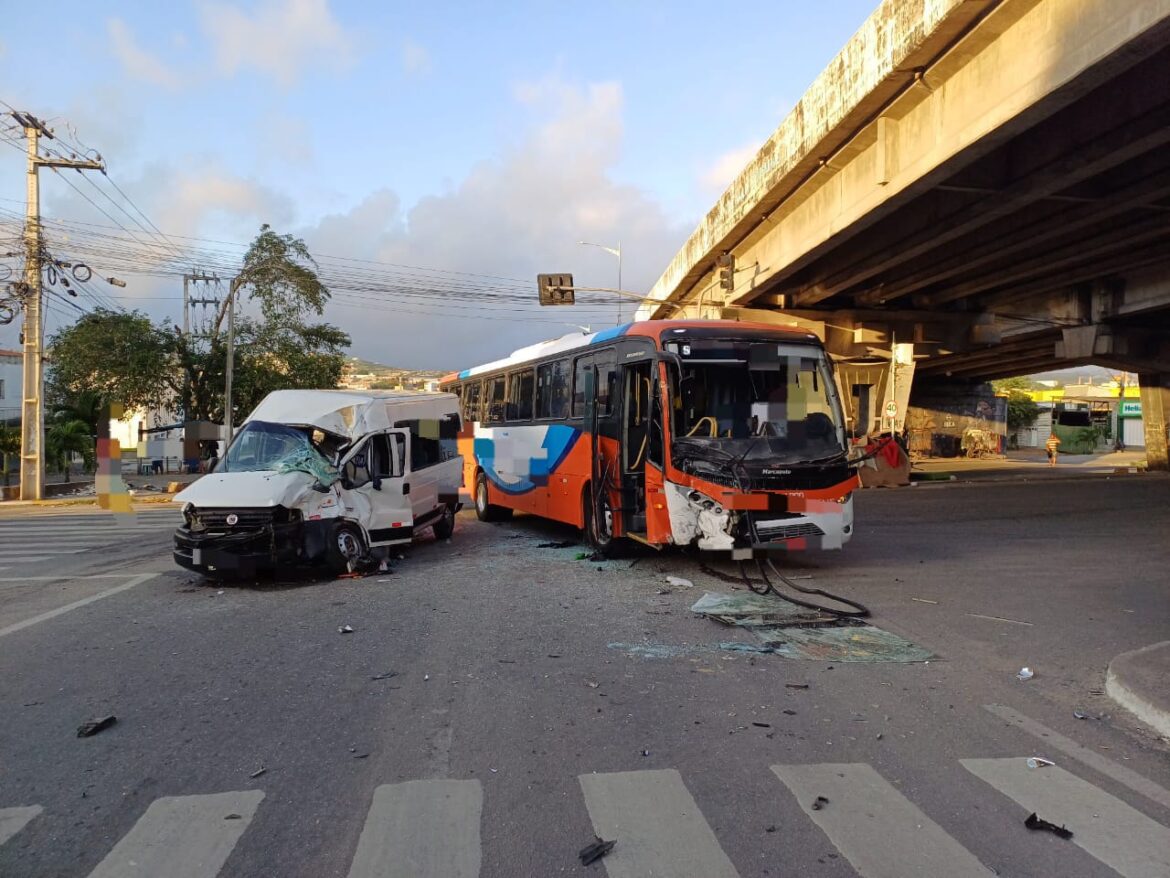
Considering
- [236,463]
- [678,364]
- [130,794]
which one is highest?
[678,364]

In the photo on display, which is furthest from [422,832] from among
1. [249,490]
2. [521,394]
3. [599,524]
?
[521,394]

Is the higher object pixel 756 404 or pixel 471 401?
pixel 471 401

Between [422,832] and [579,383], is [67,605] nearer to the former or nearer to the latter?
[579,383]

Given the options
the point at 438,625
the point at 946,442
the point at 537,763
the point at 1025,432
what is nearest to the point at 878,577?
the point at 438,625

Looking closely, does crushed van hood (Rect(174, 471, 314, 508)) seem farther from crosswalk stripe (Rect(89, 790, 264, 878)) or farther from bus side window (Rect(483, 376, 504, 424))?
bus side window (Rect(483, 376, 504, 424))

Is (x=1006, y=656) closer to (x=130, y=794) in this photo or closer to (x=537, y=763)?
(x=537, y=763)

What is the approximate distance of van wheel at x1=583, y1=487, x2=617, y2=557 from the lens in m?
11.6

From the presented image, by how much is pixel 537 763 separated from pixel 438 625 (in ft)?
11.6

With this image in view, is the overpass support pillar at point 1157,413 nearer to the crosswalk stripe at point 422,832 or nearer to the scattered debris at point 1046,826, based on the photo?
the scattered debris at point 1046,826

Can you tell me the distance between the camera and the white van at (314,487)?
9.75 metres

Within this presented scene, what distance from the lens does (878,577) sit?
10.4 m

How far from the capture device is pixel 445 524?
14.4m

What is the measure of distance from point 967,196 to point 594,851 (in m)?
15.1

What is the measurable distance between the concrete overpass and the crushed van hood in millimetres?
9901
